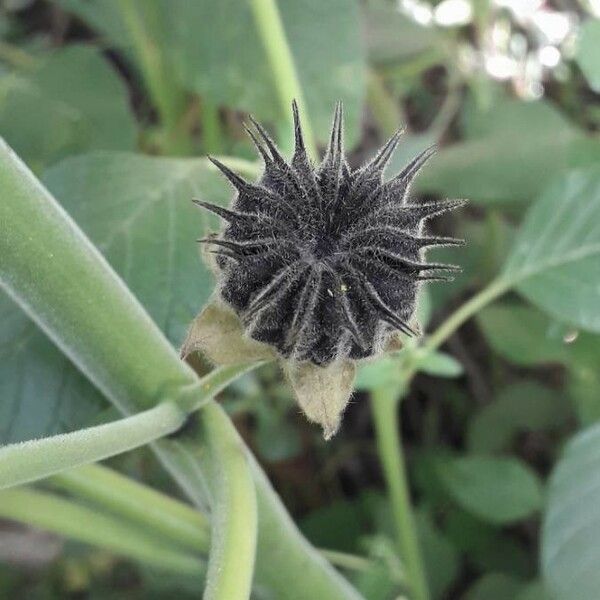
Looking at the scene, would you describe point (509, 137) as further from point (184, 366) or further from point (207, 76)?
point (184, 366)

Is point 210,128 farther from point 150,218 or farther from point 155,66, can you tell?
point 150,218

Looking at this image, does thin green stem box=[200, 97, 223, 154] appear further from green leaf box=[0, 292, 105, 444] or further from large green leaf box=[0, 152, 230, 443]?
green leaf box=[0, 292, 105, 444]

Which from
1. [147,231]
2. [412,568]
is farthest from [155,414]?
[412,568]

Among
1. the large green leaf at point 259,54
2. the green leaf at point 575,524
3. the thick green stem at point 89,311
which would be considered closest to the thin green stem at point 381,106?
the large green leaf at point 259,54

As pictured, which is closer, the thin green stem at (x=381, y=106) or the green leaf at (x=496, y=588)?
the green leaf at (x=496, y=588)

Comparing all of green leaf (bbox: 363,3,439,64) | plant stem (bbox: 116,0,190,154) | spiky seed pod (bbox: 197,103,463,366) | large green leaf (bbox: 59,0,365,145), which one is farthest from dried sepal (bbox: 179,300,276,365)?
green leaf (bbox: 363,3,439,64)

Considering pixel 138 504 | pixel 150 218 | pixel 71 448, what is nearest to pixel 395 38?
pixel 150 218

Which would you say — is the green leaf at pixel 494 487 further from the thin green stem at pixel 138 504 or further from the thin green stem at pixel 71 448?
the thin green stem at pixel 71 448
